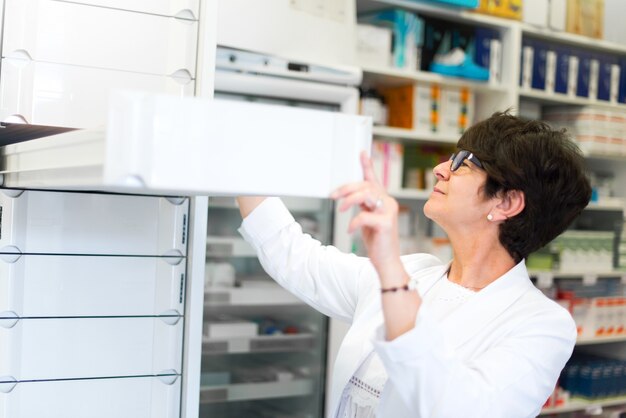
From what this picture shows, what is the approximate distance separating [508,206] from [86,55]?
96cm

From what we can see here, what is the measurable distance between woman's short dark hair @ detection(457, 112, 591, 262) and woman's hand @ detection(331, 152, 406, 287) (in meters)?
0.61

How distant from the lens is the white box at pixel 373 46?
3492 millimetres

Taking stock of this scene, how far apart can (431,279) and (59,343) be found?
838 millimetres

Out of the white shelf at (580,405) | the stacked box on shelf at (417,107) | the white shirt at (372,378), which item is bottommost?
the white shelf at (580,405)

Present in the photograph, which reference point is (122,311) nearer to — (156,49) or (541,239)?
(156,49)

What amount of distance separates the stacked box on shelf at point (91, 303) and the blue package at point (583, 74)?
3.09 m

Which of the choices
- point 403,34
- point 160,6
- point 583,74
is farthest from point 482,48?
point 160,6

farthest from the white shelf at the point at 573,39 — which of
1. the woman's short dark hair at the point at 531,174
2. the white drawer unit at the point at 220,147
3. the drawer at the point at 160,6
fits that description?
the white drawer unit at the point at 220,147

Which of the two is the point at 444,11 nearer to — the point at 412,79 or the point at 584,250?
the point at 412,79

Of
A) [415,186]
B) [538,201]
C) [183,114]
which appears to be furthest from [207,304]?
[183,114]

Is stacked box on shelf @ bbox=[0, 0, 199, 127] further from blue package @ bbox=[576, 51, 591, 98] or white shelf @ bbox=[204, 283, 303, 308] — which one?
blue package @ bbox=[576, 51, 591, 98]

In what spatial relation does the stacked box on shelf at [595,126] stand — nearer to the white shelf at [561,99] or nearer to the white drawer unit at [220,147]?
the white shelf at [561,99]

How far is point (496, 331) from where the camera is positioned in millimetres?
1608

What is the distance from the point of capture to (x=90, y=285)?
5.64 feet
